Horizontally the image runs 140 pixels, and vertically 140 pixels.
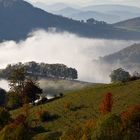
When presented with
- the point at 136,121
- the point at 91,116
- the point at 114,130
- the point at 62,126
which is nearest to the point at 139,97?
the point at 91,116

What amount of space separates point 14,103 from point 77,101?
112 ft

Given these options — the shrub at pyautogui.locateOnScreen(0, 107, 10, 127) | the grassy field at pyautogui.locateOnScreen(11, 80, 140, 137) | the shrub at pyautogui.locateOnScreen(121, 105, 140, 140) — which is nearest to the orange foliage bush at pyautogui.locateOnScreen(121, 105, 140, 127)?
the shrub at pyautogui.locateOnScreen(121, 105, 140, 140)

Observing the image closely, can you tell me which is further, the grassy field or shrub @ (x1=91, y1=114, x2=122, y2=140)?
the grassy field

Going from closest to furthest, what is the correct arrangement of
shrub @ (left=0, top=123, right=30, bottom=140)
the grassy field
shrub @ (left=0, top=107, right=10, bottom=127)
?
1. shrub @ (left=0, top=123, right=30, bottom=140)
2. shrub @ (left=0, top=107, right=10, bottom=127)
3. the grassy field

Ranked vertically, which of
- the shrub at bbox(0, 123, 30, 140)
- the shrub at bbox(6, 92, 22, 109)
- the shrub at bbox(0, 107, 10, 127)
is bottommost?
the shrub at bbox(0, 123, 30, 140)

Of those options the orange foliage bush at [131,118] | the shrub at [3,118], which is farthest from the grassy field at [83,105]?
the orange foliage bush at [131,118]

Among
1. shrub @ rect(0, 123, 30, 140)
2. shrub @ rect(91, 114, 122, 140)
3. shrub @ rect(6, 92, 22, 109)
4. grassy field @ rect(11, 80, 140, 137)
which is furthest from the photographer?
shrub @ rect(6, 92, 22, 109)

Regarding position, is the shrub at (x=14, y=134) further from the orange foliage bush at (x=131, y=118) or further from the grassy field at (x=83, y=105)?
the grassy field at (x=83, y=105)

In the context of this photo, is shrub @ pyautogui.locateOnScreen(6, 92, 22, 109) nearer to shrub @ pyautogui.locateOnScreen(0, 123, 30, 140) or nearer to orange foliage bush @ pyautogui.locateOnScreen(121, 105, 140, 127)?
shrub @ pyautogui.locateOnScreen(0, 123, 30, 140)

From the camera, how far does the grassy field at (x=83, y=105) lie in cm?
10062

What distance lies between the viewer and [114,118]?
199 feet

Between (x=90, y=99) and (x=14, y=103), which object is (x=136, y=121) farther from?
(x=14, y=103)

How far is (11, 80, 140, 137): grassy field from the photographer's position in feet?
330

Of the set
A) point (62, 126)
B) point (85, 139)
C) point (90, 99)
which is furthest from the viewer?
point (90, 99)
